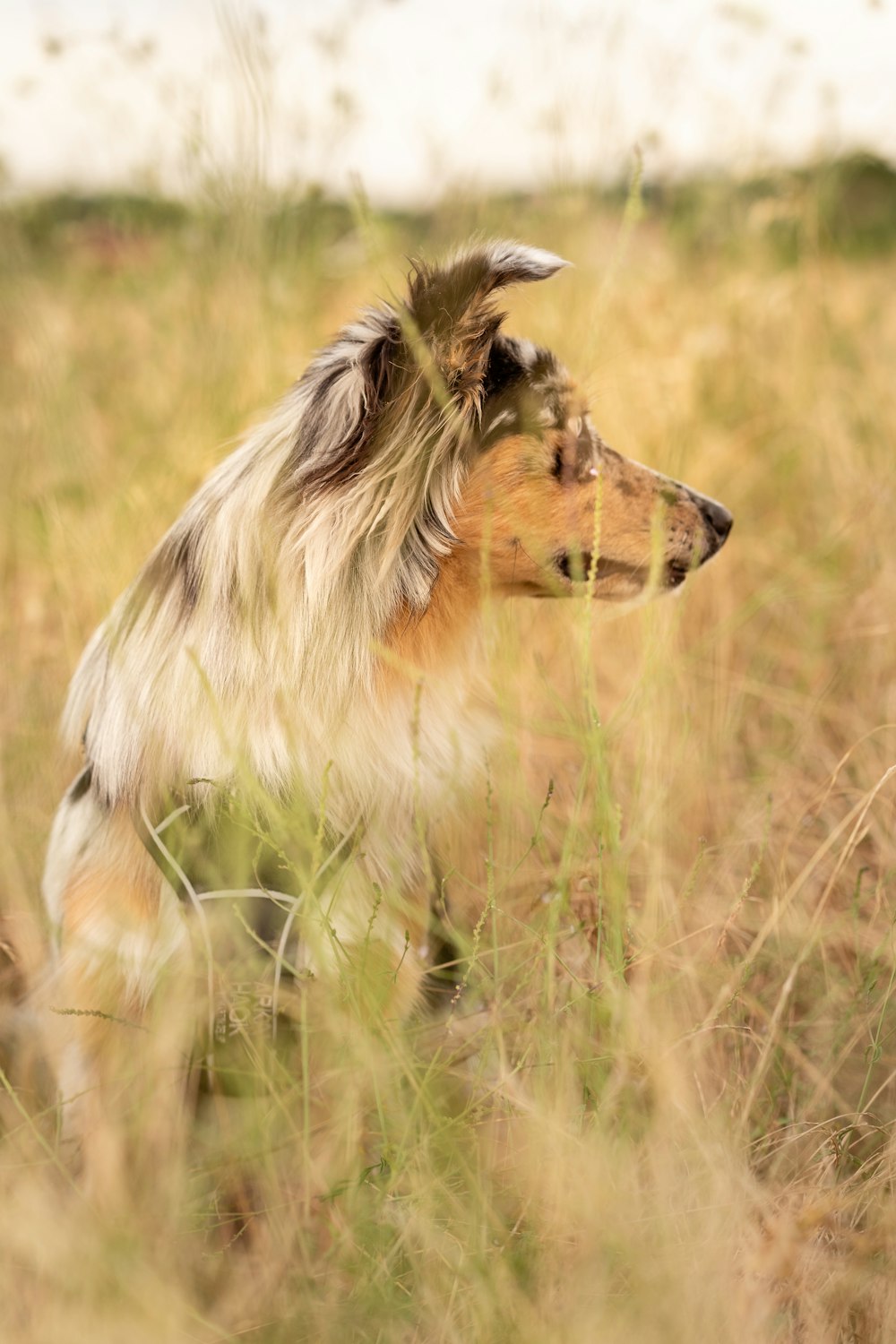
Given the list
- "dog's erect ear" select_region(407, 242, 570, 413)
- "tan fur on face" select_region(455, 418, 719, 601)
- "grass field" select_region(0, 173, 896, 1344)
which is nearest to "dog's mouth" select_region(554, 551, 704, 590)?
"tan fur on face" select_region(455, 418, 719, 601)

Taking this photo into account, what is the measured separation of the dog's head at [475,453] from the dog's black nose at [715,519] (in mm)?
87

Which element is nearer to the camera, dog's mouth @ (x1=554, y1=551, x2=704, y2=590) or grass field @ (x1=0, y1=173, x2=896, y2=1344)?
grass field @ (x1=0, y1=173, x2=896, y2=1344)

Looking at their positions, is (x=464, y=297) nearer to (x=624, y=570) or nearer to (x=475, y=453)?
(x=475, y=453)

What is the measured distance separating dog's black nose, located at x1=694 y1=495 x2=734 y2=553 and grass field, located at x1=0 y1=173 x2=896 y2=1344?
8.0 inches

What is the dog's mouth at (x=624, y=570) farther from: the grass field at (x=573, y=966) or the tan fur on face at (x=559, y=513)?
the grass field at (x=573, y=966)

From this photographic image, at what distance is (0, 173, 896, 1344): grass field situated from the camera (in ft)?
4.81

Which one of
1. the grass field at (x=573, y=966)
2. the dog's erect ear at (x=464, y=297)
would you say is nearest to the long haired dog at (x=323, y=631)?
the dog's erect ear at (x=464, y=297)

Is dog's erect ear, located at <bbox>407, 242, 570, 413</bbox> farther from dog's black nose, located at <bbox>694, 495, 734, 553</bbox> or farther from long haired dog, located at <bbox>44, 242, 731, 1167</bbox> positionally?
dog's black nose, located at <bbox>694, 495, 734, 553</bbox>

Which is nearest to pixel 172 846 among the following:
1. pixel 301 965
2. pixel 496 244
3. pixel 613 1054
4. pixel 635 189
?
pixel 301 965

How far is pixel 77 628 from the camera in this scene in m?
3.27

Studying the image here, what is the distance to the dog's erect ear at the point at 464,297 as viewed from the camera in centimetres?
178

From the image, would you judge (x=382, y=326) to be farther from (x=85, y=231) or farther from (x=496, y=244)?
(x=85, y=231)

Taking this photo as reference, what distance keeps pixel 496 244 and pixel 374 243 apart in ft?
0.87

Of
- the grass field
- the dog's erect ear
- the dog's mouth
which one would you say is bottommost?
the grass field
